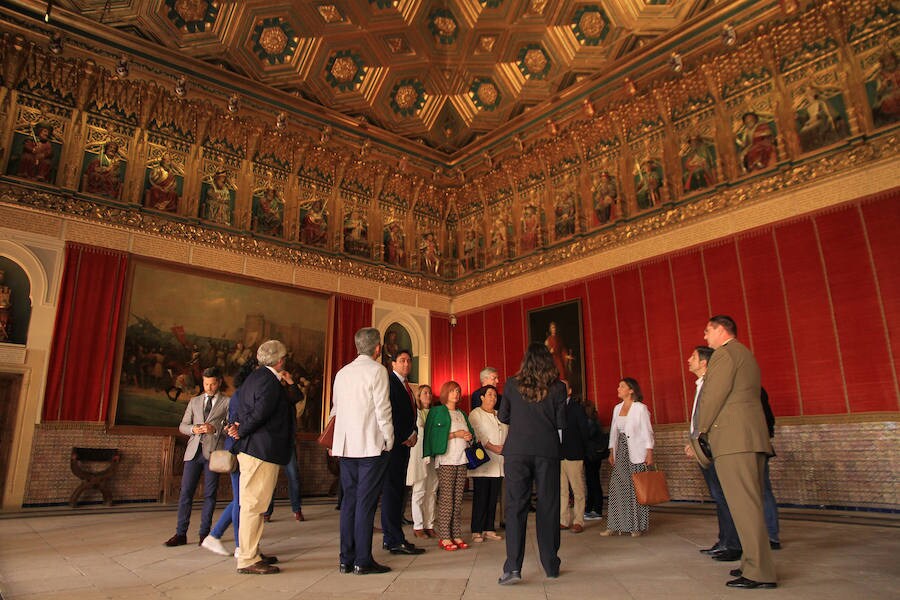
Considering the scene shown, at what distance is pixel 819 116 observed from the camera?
9.84 meters

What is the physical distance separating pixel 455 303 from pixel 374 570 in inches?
482

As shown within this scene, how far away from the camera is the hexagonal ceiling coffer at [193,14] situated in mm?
11648

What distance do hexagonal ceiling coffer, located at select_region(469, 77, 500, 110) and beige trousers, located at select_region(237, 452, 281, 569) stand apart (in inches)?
499

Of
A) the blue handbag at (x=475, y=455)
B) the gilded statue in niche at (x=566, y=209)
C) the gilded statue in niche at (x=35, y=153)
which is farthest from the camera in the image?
the gilded statue in niche at (x=566, y=209)

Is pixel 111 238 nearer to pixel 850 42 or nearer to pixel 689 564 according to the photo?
pixel 689 564

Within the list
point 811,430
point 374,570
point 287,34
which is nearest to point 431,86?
point 287,34

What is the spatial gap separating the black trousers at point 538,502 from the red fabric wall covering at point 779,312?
691 cm

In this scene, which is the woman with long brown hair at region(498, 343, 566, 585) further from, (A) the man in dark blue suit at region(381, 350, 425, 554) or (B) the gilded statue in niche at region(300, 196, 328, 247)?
(B) the gilded statue in niche at region(300, 196, 328, 247)

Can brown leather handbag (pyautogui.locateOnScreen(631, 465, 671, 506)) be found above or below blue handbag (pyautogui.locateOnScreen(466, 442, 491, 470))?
below

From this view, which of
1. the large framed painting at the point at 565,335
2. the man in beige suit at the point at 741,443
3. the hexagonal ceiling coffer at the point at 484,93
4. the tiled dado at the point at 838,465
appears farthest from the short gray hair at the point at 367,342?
the hexagonal ceiling coffer at the point at 484,93

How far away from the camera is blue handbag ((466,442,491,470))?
570 centimetres

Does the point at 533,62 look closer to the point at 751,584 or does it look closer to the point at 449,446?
the point at 449,446

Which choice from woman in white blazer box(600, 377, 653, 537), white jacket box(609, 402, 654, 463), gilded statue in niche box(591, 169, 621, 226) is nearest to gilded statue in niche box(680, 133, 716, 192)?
gilded statue in niche box(591, 169, 621, 226)

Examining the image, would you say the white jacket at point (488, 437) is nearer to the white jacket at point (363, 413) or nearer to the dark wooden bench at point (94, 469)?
the white jacket at point (363, 413)
